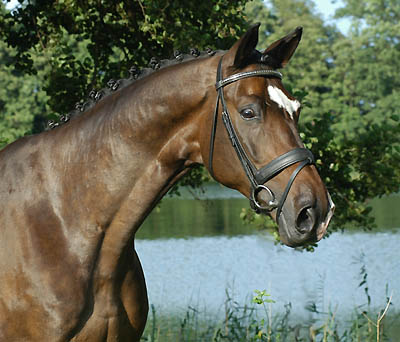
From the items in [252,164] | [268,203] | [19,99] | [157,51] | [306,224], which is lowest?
A: [306,224]

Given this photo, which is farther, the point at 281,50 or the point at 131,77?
the point at 131,77

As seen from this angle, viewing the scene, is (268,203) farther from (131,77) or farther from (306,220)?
(131,77)

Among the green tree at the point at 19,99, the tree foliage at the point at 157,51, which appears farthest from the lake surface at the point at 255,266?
the green tree at the point at 19,99

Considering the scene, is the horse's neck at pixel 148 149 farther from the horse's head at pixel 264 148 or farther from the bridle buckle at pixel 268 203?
the bridle buckle at pixel 268 203

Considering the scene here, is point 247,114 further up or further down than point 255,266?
further up

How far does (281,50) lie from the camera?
2.99 metres

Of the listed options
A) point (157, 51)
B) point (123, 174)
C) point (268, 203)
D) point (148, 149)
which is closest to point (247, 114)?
point (268, 203)

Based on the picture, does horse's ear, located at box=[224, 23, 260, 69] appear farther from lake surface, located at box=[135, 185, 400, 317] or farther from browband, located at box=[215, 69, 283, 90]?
lake surface, located at box=[135, 185, 400, 317]

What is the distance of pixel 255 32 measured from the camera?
265 centimetres

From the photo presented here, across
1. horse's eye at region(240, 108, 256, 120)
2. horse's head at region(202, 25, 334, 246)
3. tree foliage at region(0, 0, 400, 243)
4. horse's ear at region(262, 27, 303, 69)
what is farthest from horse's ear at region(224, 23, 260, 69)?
tree foliage at region(0, 0, 400, 243)

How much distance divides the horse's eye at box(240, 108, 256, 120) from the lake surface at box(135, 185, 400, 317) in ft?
16.5

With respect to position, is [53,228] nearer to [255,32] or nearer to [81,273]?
[81,273]

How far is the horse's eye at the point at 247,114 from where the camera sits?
8.91 ft

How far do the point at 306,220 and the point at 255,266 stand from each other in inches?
481
